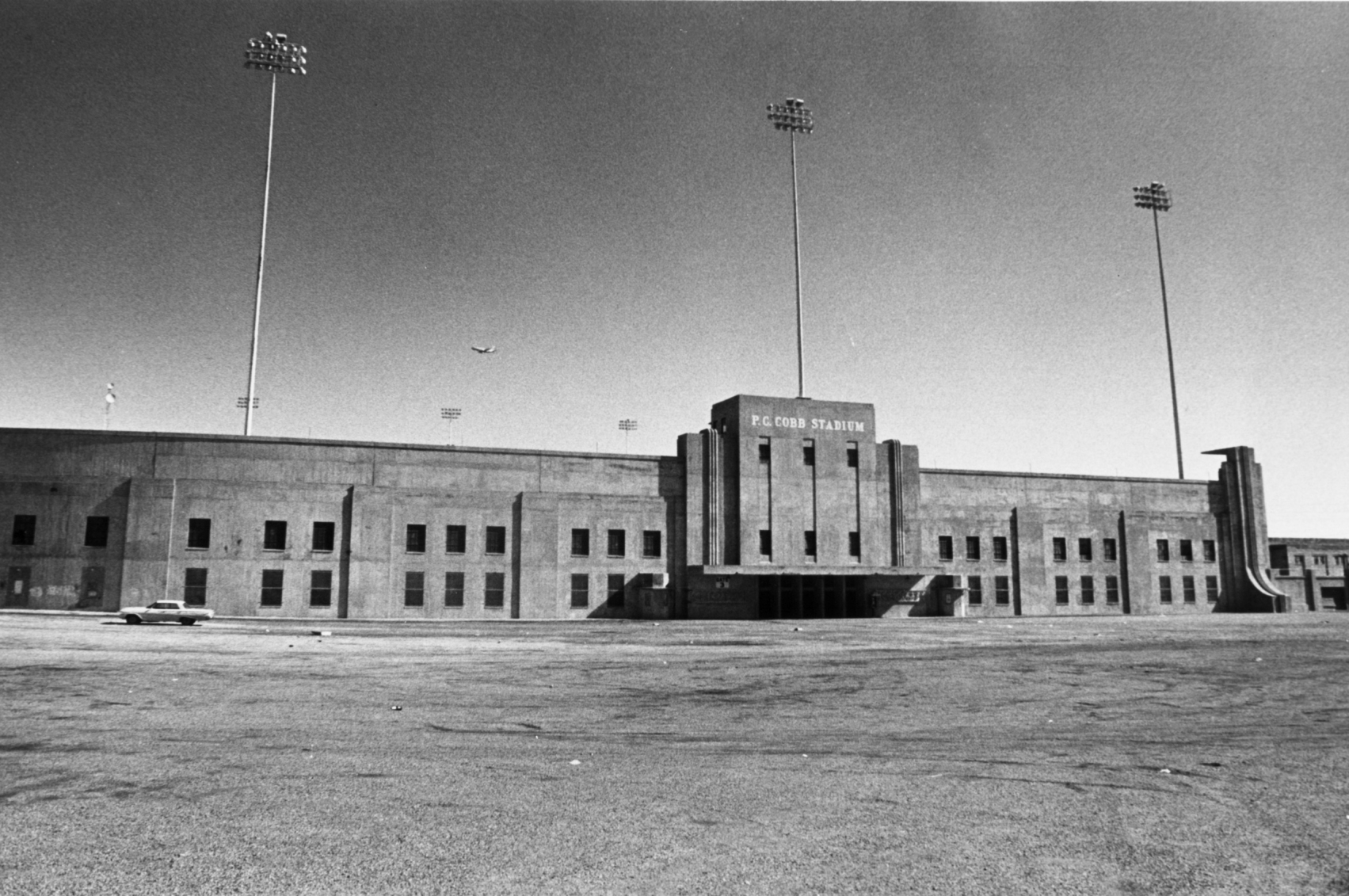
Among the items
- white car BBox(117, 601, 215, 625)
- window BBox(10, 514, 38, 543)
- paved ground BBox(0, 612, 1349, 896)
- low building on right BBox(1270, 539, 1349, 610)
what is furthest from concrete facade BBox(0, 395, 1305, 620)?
paved ground BBox(0, 612, 1349, 896)

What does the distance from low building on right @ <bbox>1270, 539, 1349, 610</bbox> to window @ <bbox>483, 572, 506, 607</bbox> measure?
63.4m

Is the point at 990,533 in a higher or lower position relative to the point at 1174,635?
higher

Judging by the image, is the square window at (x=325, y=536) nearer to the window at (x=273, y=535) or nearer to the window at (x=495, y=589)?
the window at (x=273, y=535)

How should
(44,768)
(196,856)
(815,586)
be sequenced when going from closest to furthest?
(196,856) → (44,768) → (815,586)

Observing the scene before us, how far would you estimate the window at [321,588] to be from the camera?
174 feet

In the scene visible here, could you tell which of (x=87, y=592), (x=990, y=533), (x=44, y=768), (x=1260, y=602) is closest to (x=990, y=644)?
(x=44, y=768)

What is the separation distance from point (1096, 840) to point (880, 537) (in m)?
57.3

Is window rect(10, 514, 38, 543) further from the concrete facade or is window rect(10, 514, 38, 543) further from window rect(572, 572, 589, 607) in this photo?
window rect(572, 572, 589, 607)

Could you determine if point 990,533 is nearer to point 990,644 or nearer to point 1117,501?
point 1117,501

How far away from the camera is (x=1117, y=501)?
2827 inches

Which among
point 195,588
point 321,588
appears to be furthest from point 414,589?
point 195,588

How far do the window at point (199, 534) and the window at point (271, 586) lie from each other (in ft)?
11.0

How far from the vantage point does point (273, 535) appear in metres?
Answer: 53.1

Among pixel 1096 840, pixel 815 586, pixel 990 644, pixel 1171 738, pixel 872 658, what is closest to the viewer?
pixel 1096 840
